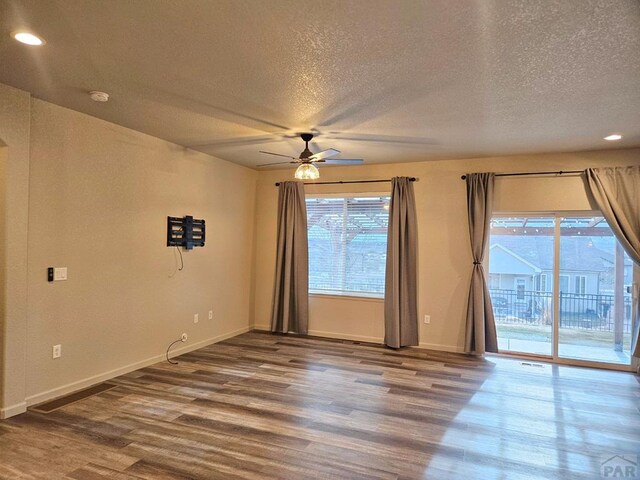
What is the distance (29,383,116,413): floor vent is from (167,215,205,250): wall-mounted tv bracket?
1734 mm

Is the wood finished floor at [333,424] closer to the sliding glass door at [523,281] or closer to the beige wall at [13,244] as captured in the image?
the beige wall at [13,244]

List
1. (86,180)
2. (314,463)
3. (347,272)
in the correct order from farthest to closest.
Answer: (347,272), (86,180), (314,463)

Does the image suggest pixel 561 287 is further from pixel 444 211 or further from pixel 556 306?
pixel 444 211

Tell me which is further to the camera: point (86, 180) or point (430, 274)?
point (430, 274)

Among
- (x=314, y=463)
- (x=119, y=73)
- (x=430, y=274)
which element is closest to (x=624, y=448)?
(x=314, y=463)

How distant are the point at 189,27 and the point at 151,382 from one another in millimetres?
3380

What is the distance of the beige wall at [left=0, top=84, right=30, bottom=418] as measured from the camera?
312 centimetres

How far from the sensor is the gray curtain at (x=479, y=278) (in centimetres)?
518

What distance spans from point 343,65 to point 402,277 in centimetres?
355

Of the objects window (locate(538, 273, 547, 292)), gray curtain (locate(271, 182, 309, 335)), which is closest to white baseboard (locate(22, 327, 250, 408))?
gray curtain (locate(271, 182, 309, 335))

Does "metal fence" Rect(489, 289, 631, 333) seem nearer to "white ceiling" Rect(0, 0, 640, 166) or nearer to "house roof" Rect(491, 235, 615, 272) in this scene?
"house roof" Rect(491, 235, 615, 272)

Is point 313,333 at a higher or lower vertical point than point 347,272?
lower

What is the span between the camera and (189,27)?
2258mm

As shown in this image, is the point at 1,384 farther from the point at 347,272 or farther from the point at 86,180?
the point at 347,272
